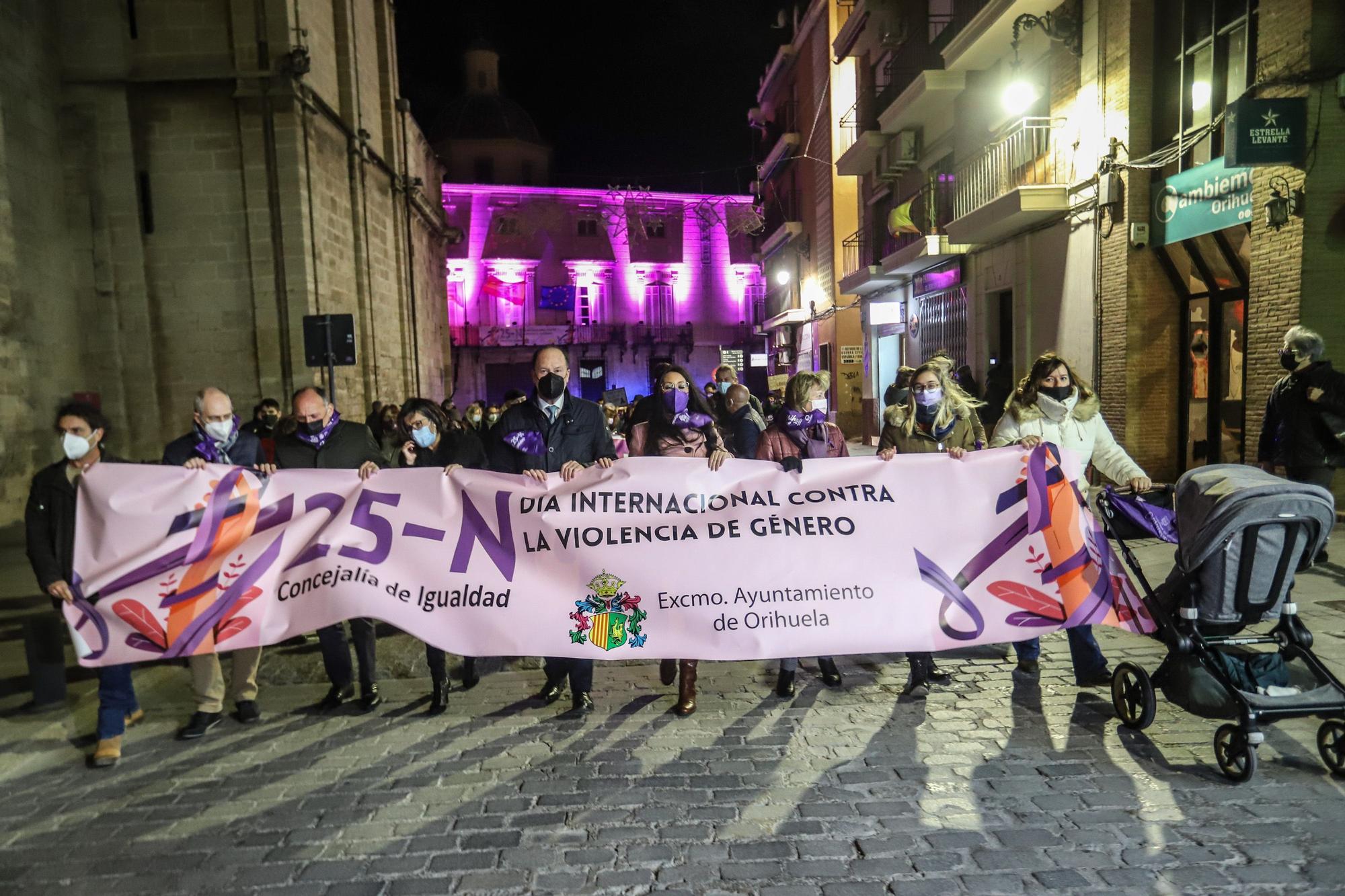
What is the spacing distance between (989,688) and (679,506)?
2.23 m

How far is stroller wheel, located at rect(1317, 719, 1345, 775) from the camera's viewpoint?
12.0 ft

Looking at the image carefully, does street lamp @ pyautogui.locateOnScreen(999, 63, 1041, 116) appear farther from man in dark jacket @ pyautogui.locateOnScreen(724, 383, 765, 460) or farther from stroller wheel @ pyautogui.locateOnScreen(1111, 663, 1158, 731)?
stroller wheel @ pyautogui.locateOnScreen(1111, 663, 1158, 731)

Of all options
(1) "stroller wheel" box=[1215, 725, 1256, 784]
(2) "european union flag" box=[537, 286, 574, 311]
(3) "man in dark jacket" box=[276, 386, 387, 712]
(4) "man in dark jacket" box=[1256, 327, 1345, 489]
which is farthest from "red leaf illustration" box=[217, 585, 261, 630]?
(2) "european union flag" box=[537, 286, 574, 311]

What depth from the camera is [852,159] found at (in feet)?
76.9

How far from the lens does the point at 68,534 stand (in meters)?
4.33

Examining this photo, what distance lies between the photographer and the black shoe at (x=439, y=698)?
484cm

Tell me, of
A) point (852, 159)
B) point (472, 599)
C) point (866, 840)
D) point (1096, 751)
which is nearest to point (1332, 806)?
point (1096, 751)

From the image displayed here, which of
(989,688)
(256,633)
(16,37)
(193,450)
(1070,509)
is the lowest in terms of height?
(989,688)

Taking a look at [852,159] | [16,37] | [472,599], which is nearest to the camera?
[472,599]

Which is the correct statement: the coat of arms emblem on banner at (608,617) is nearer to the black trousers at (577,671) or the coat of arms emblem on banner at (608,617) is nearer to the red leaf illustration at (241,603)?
the black trousers at (577,671)

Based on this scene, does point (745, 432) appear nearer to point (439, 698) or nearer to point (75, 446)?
point (439, 698)

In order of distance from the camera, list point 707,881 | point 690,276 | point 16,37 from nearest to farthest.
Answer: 1. point 707,881
2. point 16,37
3. point 690,276

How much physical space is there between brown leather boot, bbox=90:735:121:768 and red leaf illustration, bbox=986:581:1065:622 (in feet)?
Result: 15.1

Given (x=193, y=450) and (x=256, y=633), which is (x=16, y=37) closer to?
(x=193, y=450)
